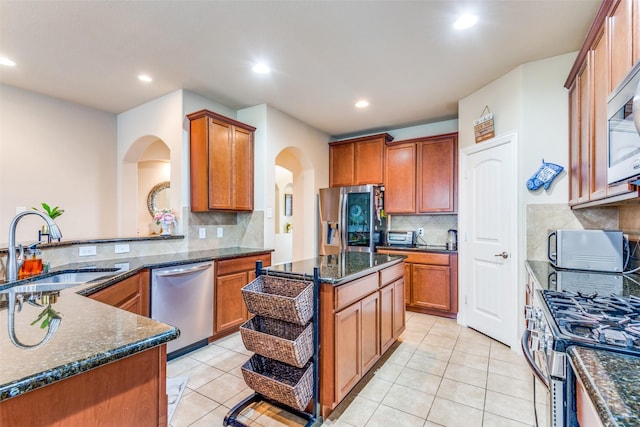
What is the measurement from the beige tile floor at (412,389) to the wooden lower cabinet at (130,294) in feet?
2.05

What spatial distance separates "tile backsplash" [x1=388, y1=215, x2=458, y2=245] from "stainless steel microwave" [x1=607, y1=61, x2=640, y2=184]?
2.80 metres

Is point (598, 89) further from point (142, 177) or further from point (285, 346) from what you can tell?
point (142, 177)

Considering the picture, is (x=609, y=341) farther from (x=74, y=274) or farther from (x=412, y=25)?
(x=74, y=274)

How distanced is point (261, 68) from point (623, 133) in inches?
105

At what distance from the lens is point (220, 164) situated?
11.0ft

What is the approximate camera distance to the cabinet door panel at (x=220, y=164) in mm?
3254

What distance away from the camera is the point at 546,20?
2166 mm

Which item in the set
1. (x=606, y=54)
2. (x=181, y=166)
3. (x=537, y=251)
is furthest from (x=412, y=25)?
(x=181, y=166)

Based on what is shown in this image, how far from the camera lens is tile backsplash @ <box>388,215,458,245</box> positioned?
424cm

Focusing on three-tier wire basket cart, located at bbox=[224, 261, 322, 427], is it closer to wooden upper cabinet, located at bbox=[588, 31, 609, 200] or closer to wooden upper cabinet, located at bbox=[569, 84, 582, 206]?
wooden upper cabinet, located at bbox=[588, 31, 609, 200]

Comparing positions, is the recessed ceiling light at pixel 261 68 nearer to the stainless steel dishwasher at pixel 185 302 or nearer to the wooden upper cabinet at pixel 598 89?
the stainless steel dishwasher at pixel 185 302

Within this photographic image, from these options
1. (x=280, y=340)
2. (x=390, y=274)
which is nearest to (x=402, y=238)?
(x=390, y=274)

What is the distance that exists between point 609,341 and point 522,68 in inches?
107

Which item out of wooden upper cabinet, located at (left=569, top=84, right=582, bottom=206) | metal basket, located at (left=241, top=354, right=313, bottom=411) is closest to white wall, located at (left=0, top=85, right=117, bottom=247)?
metal basket, located at (left=241, top=354, right=313, bottom=411)
